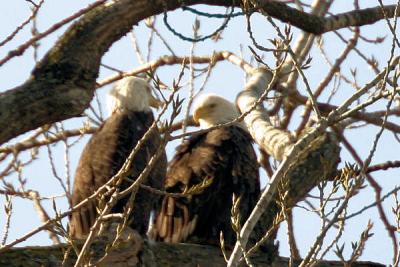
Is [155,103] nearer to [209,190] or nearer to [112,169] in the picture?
[209,190]

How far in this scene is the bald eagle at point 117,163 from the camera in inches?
232

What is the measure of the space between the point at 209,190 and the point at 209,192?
0.07 ft

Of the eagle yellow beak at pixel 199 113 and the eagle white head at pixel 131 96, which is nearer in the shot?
the eagle white head at pixel 131 96

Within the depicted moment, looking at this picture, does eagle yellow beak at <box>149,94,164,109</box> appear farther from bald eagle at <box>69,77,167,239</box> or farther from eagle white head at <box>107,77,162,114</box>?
bald eagle at <box>69,77,167,239</box>

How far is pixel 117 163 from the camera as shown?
607 centimetres

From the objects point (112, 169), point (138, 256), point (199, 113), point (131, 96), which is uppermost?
point (199, 113)

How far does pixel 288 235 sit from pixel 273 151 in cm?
202

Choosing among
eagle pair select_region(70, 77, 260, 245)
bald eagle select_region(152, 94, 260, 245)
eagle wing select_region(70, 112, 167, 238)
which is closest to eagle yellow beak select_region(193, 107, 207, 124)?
eagle pair select_region(70, 77, 260, 245)

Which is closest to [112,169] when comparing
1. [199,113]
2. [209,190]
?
[209,190]

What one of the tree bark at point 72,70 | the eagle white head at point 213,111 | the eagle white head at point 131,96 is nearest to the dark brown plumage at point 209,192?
the eagle white head at point 131,96

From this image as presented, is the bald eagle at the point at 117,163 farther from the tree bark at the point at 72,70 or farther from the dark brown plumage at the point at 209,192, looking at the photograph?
the tree bark at the point at 72,70

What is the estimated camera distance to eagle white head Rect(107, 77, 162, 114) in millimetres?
6684

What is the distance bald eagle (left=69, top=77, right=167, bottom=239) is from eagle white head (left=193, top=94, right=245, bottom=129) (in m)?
1.02

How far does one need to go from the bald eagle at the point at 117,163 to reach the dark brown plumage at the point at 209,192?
1.02 feet
